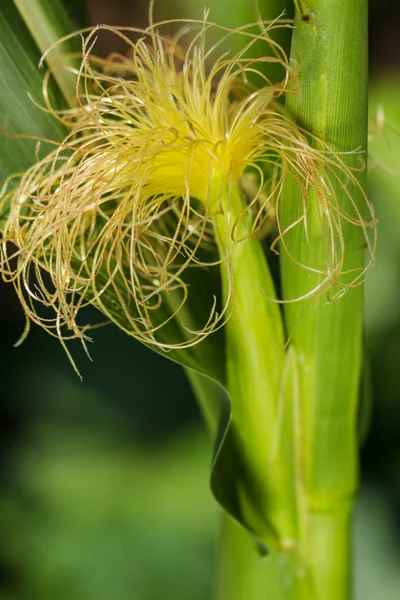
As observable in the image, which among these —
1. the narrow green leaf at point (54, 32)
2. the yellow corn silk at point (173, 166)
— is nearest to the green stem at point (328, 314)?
Answer: the yellow corn silk at point (173, 166)

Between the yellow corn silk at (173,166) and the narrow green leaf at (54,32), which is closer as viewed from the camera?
the yellow corn silk at (173,166)

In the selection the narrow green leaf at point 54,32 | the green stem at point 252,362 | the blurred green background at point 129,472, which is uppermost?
the narrow green leaf at point 54,32

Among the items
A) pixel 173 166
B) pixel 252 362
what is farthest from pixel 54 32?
pixel 252 362

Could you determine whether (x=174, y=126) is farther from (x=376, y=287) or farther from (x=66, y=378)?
(x=66, y=378)

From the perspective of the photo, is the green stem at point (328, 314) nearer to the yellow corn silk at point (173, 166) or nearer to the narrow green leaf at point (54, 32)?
the yellow corn silk at point (173, 166)

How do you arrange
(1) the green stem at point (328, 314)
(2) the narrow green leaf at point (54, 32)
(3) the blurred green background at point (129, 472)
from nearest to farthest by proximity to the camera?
(1) the green stem at point (328, 314) → (2) the narrow green leaf at point (54, 32) → (3) the blurred green background at point (129, 472)

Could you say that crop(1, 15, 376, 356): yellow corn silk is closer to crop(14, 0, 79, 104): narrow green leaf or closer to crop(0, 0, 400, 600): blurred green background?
crop(14, 0, 79, 104): narrow green leaf

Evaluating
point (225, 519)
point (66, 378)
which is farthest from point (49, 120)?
point (66, 378)

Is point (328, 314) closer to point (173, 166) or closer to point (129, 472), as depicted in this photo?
point (173, 166)
